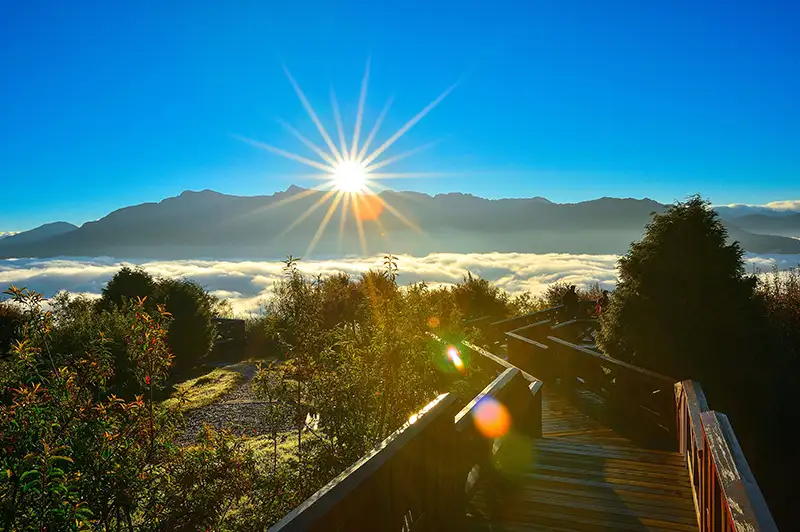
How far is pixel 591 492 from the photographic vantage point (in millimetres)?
4949

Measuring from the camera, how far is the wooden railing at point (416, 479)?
2.54 meters

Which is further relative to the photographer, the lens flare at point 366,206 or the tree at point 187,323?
the tree at point 187,323

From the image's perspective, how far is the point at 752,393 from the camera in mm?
7129

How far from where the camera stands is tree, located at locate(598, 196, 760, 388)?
7.36m

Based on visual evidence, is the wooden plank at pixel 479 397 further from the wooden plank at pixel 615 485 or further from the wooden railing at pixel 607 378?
the wooden railing at pixel 607 378

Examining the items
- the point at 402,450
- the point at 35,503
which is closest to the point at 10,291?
the point at 35,503

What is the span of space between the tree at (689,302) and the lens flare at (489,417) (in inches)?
131

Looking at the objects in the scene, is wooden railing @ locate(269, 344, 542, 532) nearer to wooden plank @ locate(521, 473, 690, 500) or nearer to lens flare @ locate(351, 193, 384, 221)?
wooden plank @ locate(521, 473, 690, 500)

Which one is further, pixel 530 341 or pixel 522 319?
pixel 522 319

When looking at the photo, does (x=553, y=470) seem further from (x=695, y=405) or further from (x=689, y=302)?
(x=689, y=302)

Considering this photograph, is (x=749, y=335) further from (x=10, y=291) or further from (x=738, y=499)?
(x=10, y=291)

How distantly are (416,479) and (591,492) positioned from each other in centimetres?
233

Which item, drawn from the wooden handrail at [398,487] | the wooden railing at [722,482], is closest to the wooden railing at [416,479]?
the wooden handrail at [398,487]

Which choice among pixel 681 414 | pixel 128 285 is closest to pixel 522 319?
pixel 681 414
